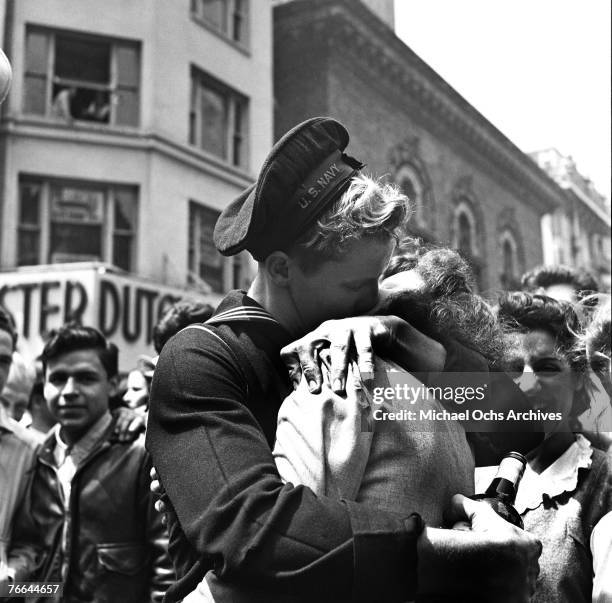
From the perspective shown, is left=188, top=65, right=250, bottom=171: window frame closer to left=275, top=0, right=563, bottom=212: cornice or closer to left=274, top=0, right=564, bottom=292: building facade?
left=274, top=0, right=564, bottom=292: building facade

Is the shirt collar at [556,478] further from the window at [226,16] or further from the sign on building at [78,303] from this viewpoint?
the window at [226,16]

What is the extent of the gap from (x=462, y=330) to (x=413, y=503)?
0.32 metres

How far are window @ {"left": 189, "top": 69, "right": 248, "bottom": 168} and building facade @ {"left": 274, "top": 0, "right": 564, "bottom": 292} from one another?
4.83 m

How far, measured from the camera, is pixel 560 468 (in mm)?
1543

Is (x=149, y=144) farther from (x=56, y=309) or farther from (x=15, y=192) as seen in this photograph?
(x=56, y=309)

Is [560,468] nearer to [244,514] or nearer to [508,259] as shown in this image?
[244,514]

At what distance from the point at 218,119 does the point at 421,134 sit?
23.6 ft

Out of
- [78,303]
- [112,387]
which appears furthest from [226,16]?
[112,387]

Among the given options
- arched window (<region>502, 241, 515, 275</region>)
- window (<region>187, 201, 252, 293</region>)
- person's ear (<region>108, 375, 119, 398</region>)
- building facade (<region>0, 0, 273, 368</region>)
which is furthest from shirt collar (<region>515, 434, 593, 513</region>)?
building facade (<region>0, 0, 273, 368</region>)

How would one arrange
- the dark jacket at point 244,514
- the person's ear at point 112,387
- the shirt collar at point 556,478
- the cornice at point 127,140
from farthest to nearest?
the cornice at point 127,140 < the person's ear at point 112,387 < the shirt collar at point 556,478 < the dark jacket at point 244,514

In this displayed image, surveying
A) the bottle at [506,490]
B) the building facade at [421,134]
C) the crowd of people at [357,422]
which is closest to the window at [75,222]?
the building facade at [421,134]

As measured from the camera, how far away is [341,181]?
3.80 feet

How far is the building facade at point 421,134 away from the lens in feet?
6.75

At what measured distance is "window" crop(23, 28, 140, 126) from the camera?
939 cm
